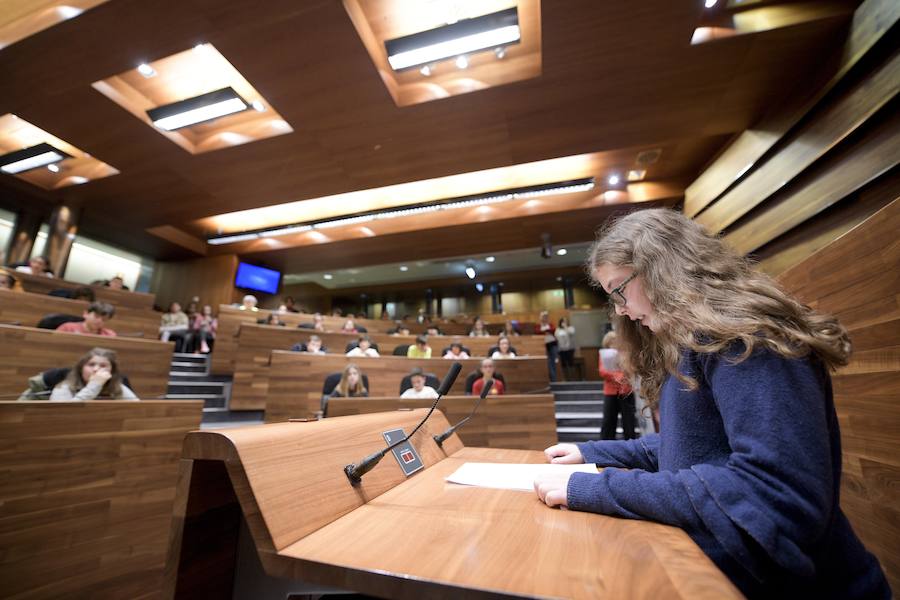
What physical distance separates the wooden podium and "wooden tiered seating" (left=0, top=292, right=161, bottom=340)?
5048 mm

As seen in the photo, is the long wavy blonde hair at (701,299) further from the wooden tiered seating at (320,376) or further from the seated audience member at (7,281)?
the seated audience member at (7,281)

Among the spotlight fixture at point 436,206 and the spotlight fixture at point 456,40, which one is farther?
the spotlight fixture at point 436,206

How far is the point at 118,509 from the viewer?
1.88 meters

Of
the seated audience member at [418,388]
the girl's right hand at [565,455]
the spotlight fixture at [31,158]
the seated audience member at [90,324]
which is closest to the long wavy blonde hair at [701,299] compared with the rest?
the girl's right hand at [565,455]

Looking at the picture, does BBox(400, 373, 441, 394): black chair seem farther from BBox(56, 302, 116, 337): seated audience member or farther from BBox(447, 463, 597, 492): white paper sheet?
BBox(447, 463, 597, 492): white paper sheet

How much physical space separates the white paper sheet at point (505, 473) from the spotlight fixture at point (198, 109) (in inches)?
183

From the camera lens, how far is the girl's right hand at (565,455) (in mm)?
870

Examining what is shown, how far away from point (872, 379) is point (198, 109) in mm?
5570

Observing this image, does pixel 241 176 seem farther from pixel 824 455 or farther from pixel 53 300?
pixel 824 455

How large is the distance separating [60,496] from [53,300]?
3564 millimetres

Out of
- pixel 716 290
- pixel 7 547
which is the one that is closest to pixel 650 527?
pixel 716 290

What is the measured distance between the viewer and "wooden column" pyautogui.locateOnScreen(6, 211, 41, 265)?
6371mm

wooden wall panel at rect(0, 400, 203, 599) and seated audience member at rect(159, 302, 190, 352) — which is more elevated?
seated audience member at rect(159, 302, 190, 352)

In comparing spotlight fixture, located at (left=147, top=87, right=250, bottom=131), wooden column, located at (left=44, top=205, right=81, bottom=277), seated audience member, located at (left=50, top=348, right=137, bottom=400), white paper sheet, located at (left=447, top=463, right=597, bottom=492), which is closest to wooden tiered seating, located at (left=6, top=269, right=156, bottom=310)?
wooden column, located at (left=44, top=205, right=81, bottom=277)
